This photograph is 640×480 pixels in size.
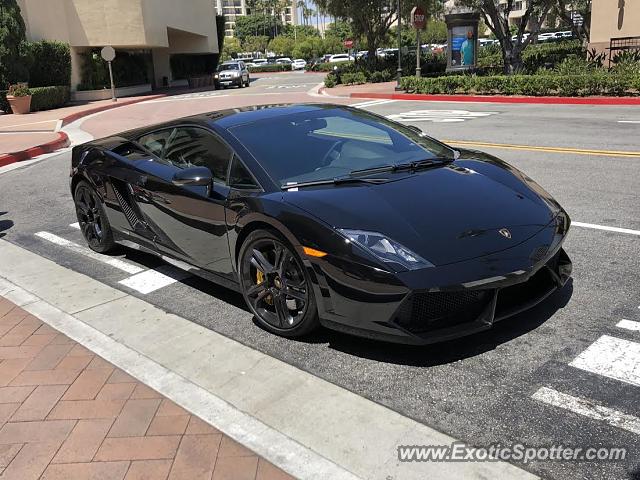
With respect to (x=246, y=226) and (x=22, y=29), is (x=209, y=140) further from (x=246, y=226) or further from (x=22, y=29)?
(x=22, y=29)

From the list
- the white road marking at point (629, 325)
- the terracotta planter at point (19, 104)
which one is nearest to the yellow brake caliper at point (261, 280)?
the white road marking at point (629, 325)

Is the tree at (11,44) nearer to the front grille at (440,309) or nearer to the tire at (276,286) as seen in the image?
the tire at (276,286)

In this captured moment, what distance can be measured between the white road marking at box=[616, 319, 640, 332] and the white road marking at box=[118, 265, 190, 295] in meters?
3.37

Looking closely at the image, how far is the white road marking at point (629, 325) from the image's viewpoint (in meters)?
3.68

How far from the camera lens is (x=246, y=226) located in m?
3.98

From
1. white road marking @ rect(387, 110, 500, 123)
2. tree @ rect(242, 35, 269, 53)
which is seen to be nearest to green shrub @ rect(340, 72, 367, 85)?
white road marking @ rect(387, 110, 500, 123)

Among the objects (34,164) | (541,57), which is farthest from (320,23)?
(34,164)

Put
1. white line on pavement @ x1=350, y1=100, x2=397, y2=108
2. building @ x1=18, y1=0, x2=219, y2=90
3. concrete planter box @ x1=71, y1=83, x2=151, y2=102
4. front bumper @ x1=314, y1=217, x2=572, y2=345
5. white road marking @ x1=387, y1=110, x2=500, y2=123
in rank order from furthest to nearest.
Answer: concrete planter box @ x1=71, y1=83, x2=151, y2=102 → building @ x1=18, y1=0, x2=219, y2=90 → white line on pavement @ x1=350, y1=100, x2=397, y2=108 → white road marking @ x1=387, y1=110, x2=500, y2=123 → front bumper @ x1=314, y1=217, x2=572, y2=345

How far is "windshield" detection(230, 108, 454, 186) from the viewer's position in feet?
13.6

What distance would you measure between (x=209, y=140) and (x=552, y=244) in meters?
2.53

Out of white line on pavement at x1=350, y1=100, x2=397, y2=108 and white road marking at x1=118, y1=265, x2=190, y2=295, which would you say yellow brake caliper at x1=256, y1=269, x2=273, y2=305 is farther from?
white line on pavement at x1=350, y1=100, x2=397, y2=108

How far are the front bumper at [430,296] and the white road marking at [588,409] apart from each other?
1.50 ft

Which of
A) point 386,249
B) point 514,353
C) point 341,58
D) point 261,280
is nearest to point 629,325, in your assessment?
point 514,353

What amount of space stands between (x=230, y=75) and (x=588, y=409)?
3740 centimetres
